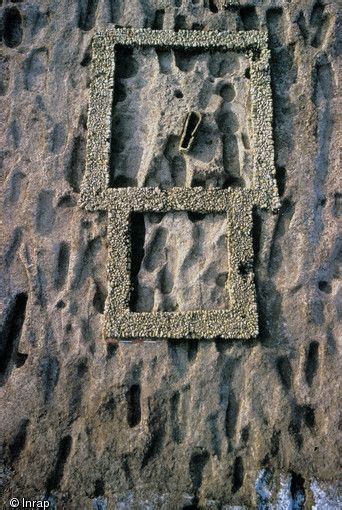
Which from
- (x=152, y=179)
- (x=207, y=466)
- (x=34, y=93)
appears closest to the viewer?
(x=207, y=466)

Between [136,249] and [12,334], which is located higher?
[136,249]

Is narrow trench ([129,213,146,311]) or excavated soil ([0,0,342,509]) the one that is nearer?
excavated soil ([0,0,342,509])

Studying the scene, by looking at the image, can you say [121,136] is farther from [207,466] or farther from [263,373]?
[207,466]

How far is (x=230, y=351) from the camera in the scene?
3621 mm

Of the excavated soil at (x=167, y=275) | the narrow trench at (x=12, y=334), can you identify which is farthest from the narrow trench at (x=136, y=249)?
the narrow trench at (x=12, y=334)

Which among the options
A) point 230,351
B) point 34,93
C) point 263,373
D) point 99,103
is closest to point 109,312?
point 230,351

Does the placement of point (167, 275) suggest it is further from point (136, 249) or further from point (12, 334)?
point (12, 334)

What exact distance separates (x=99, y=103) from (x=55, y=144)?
0.48m

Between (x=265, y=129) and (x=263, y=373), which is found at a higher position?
(x=265, y=129)

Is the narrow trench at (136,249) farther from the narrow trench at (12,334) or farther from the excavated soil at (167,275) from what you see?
the narrow trench at (12,334)

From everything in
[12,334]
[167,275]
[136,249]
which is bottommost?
[12,334]

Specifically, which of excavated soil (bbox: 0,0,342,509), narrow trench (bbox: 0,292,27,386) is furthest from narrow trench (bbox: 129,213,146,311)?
narrow trench (bbox: 0,292,27,386)

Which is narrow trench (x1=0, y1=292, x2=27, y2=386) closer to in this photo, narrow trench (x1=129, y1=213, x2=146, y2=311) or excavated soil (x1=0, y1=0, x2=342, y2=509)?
excavated soil (x1=0, y1=0, x2=342, y2=509)

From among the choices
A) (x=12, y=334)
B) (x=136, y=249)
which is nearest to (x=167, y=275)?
(x=136, y=249)
